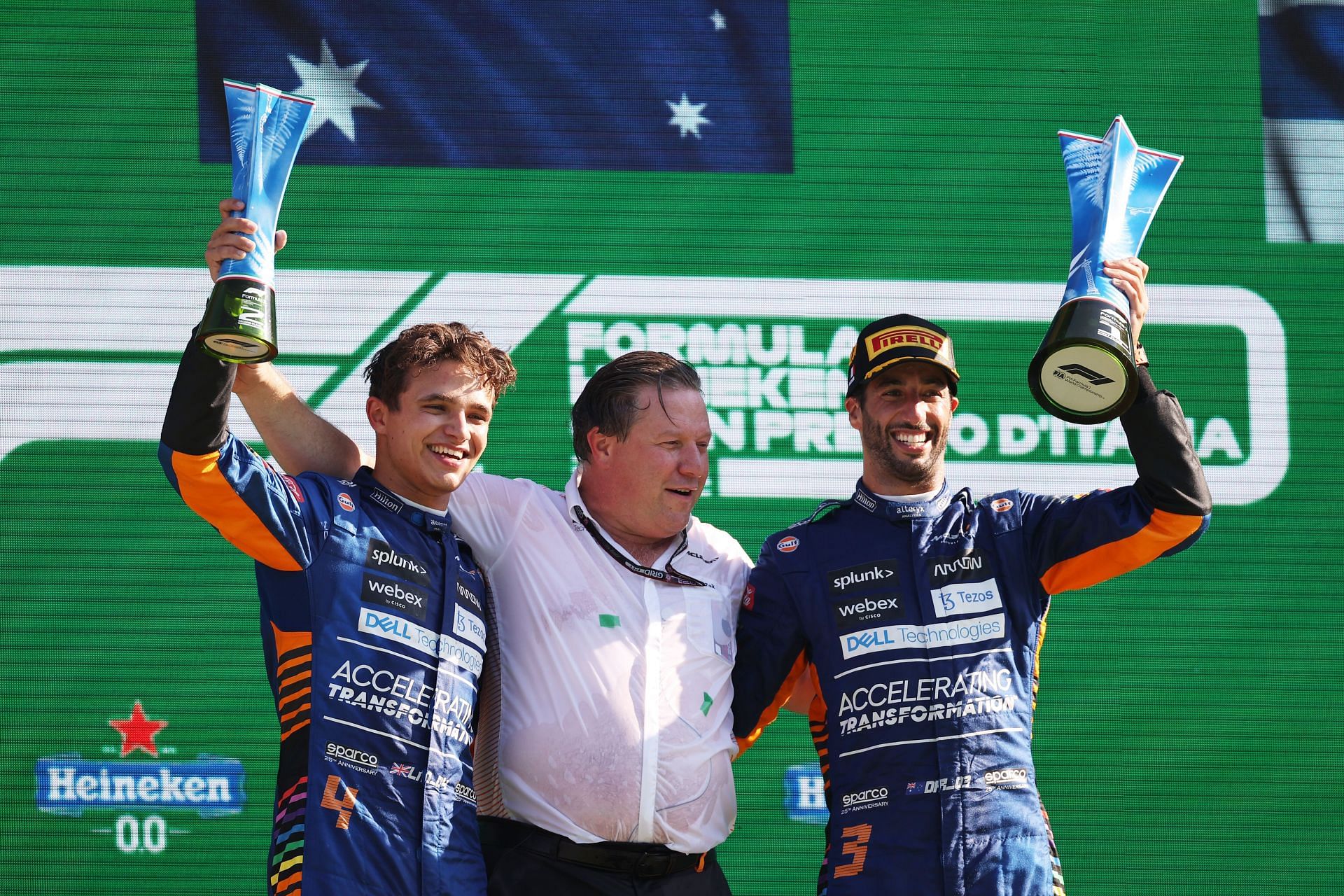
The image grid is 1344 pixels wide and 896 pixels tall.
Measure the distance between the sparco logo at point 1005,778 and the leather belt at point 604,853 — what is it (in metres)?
0.50

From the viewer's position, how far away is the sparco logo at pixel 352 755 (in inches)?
82.0

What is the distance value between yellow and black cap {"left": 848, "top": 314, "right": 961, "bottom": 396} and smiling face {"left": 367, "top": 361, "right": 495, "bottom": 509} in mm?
639

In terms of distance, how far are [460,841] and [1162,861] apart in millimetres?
2231

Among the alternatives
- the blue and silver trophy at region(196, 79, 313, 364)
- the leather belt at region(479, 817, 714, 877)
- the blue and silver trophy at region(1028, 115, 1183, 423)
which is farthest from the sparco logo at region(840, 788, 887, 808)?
the blue and silver trophy at region(196, 79, 313, 364)

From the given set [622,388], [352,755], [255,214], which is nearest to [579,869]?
[352,755]

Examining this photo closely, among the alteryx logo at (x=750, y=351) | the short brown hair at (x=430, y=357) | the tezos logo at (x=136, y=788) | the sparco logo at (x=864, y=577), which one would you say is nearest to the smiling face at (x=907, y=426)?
the sparco logo at (x=864, y=577)

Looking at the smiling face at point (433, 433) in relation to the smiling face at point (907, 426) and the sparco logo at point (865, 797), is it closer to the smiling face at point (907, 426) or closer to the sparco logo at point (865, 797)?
the smiling face at point (907, 426)

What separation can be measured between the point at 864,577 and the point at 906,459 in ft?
0.68

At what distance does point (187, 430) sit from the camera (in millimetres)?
1951

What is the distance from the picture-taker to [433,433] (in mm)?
2301

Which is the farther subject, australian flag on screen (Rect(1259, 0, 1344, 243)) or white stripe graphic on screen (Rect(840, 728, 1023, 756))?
australian flag on screen (Rect(1259, 0, 1344, 243))

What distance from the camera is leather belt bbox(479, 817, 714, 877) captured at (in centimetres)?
228

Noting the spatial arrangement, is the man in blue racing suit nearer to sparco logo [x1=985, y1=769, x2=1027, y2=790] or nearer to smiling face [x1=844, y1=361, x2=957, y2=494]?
smiling face [x1=844, y1=361, x2=957, y2=494]

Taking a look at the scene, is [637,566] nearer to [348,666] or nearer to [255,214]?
[348,666]
